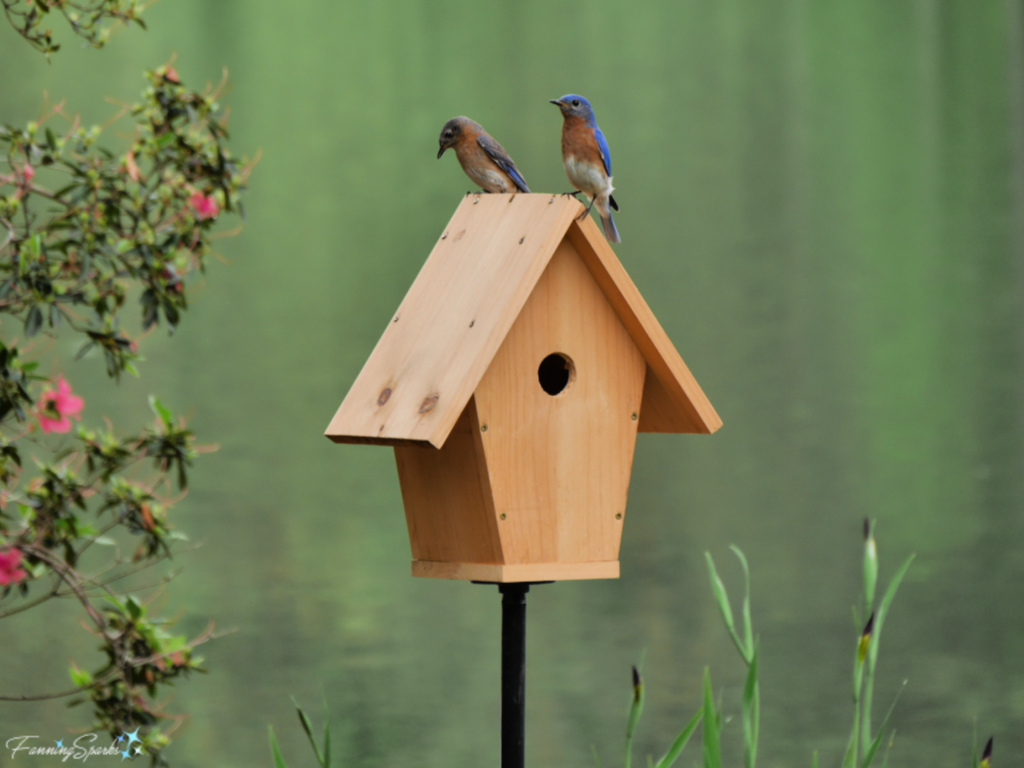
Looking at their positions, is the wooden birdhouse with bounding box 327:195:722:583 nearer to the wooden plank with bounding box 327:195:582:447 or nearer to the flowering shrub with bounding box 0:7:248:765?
the wooden plank with bounding box 327:195:582:447

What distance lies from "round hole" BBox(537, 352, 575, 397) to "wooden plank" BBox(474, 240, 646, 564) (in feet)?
0.06

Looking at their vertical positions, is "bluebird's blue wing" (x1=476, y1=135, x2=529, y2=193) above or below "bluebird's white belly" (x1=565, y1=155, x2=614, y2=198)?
above

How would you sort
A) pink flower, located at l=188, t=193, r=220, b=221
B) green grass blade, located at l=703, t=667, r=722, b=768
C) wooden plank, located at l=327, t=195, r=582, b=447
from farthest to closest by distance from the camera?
pink flower, located at l=188, t=193, r=220, b=221
wooden plank, located at l=327, t=195, r=582, b=447
green grass blade, located at l=703, t=667, r=722, b=768

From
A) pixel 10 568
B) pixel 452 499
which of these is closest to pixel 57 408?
pixel 10 568

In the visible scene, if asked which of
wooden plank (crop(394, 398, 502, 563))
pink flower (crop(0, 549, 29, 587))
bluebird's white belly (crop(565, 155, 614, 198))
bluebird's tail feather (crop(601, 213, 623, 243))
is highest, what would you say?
bluebird's white belly (crop(565, 155, 614, 198))

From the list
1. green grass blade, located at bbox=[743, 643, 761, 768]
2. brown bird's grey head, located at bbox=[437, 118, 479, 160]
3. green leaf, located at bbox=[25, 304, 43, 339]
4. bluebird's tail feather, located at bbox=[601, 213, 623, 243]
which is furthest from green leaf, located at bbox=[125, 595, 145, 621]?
green grass blade, located at bbox=[743, 643, 761, 768]

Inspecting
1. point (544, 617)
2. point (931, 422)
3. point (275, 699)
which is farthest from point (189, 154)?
point (931, 422)

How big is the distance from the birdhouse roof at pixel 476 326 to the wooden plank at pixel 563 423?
0.06 metres

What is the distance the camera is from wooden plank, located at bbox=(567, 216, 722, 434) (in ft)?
8.23

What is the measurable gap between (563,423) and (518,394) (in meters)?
0.11

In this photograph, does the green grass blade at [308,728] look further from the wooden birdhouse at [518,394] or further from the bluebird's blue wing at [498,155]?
the bluebird's blue wing at [498,155]

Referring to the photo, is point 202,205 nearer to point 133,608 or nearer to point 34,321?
point 34,321

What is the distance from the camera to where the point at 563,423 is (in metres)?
2.55

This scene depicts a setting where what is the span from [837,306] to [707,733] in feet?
31.6
